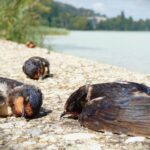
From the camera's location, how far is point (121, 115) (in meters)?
5.09

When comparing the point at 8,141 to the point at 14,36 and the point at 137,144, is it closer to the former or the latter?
the point at 137,144

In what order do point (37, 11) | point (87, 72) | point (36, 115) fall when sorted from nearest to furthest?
point (36, 115) → point (87, 72) → point (37, 11)

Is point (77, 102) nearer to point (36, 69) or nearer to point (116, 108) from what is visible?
point (116, 108)

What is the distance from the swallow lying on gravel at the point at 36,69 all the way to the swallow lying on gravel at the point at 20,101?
3.48m

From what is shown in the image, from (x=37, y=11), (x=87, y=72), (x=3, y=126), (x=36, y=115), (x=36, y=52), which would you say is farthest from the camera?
(x=37, y=11)

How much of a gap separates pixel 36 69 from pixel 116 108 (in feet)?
15.5

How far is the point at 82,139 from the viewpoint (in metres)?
5.11

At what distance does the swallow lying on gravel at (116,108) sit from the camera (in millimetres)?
5023

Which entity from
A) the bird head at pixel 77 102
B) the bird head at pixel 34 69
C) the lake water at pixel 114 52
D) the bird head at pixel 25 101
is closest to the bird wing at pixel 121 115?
the bird head at pixel 77 102

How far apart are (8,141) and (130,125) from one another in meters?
1.21

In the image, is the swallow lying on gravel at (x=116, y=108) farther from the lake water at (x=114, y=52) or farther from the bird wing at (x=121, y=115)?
the lake water at (x=114, y=52)

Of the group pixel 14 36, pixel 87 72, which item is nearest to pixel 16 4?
pixel 14 36

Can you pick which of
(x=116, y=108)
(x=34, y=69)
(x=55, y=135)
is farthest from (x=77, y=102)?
(x=34, y=69)

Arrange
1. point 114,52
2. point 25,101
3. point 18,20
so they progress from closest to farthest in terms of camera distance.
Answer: point 25,101, point 18,20, point 114,52
